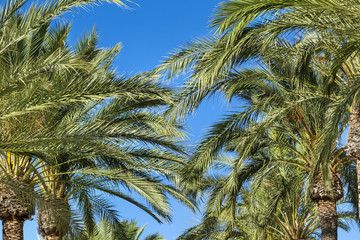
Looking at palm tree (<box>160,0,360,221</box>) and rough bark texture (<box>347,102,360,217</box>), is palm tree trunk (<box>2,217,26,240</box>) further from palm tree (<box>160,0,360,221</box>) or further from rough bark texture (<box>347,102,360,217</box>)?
rough bark texture (<box>347,102,360,217</box>)

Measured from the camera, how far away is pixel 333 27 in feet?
33.4

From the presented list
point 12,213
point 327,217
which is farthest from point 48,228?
point 327,217

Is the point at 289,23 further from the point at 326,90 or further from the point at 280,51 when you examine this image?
the point at 280,51

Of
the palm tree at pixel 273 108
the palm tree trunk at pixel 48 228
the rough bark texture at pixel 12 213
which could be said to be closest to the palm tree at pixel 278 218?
the palm tree at pixel 273 108

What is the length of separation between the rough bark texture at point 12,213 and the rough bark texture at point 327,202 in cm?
742

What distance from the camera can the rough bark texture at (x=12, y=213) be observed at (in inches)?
513

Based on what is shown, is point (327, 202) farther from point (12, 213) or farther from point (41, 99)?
point (41, 99)

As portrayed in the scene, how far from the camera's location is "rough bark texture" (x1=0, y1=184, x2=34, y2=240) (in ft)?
42.8

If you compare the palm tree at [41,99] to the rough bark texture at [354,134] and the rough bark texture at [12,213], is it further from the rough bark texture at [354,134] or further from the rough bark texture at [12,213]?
the rough bark texture at [354,134]

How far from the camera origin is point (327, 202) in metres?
15.2

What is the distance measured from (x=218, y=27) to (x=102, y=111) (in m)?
5.20

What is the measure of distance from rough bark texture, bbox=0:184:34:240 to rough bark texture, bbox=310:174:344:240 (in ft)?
24.3

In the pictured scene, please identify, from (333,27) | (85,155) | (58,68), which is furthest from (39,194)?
(333,27)

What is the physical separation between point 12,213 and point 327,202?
8.15m
